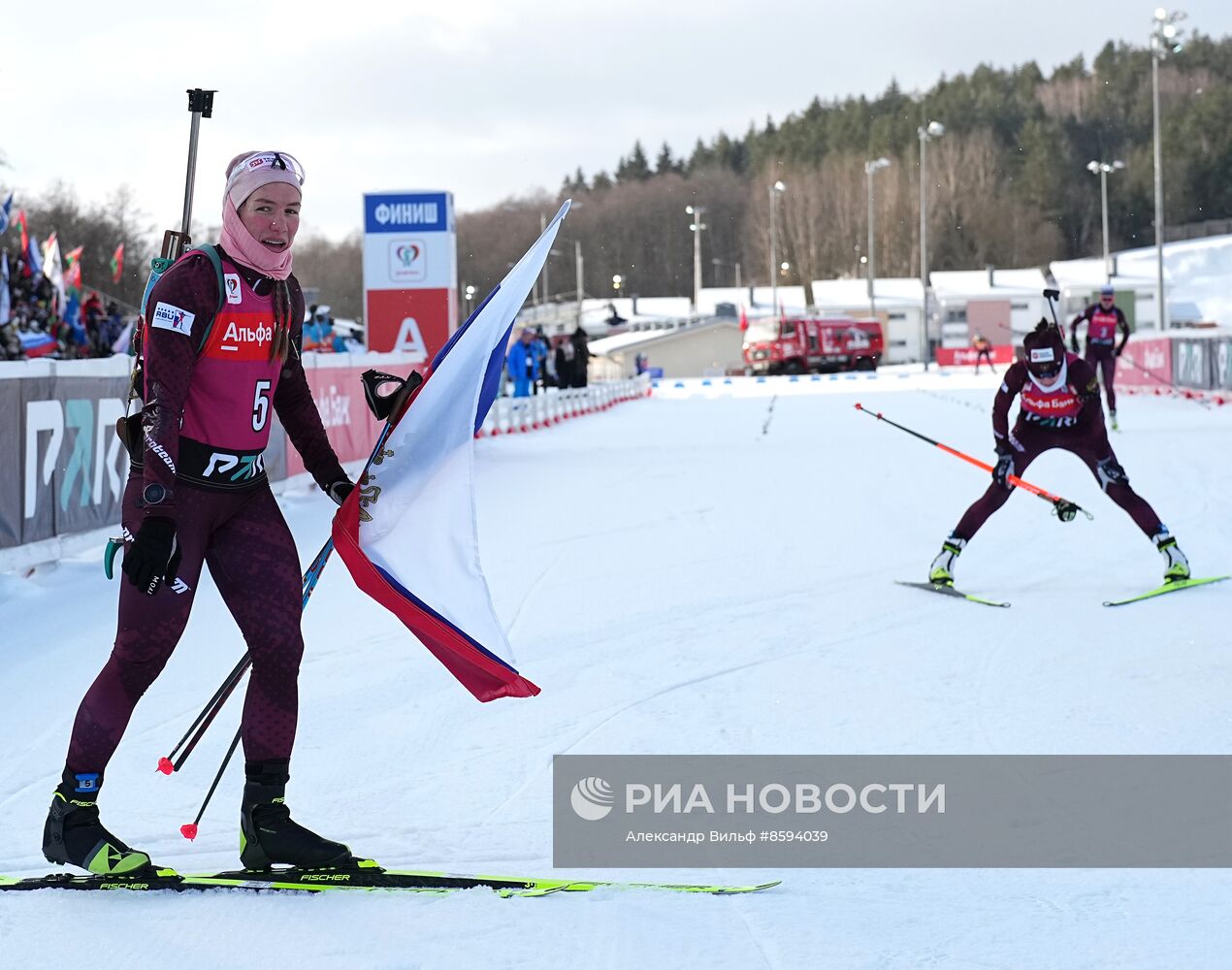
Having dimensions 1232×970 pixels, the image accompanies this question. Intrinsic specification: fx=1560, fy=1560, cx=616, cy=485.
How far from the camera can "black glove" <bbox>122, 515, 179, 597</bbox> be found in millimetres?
3486

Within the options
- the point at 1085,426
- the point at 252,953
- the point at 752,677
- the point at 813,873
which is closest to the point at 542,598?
the point at 752,677

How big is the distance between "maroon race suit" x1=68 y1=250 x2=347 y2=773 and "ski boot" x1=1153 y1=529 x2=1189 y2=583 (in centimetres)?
593

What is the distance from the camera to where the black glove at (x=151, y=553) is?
3486mm

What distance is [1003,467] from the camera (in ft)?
27.7

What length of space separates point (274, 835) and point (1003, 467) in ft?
18.3

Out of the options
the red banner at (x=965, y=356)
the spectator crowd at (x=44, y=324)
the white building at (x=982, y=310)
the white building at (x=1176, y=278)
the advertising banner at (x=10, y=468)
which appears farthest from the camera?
the white building at (x=982, y=310)

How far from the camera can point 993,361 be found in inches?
2256

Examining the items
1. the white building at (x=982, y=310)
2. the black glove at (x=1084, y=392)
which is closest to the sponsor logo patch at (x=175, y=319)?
the black glove at (x=1084, y=392)

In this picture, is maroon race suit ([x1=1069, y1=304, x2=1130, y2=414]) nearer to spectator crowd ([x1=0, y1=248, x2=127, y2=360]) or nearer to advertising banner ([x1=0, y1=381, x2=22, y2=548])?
spectator crowd ([x1=0, y1=248, x2=127, y2=360])

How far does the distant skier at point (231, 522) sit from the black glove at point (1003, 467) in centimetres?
539

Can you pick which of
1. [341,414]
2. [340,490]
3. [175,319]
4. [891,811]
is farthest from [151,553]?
[341,414]

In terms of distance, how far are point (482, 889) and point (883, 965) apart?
1.00 metres

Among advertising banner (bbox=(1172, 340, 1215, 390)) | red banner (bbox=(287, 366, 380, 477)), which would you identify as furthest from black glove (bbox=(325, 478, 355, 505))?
advertising banner (bbox=(1172, 340, 1215, 390))

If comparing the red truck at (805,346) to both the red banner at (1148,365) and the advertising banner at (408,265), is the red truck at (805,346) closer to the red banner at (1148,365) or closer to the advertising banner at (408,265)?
the red banner at (1148,365)
